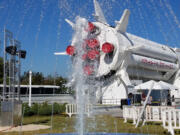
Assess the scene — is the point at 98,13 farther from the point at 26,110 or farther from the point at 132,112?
the point at 132,112

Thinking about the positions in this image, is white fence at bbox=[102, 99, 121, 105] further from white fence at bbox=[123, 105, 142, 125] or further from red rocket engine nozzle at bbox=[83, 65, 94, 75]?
white fence at bbox=[123, 105, 142, 125]

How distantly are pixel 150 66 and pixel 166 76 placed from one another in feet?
27.7

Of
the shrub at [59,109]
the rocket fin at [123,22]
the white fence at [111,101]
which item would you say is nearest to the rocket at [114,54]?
the rocket fin at [123,22]

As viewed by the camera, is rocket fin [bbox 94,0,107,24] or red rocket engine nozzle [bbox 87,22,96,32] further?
rocket fin [bbox 94,0,107,24]

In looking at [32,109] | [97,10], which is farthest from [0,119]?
[97,10]

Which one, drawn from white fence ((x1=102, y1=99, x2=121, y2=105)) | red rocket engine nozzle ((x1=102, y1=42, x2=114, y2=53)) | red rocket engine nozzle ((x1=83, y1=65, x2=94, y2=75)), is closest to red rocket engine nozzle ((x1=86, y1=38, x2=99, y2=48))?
red rocket engine nozzle ((x1=102, y1=42, x2=114, y2=53))

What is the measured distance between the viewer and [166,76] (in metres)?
42.5

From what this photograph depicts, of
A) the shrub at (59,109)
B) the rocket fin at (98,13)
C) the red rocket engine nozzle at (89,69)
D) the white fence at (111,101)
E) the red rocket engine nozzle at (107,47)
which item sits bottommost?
the white fence at (111,101)

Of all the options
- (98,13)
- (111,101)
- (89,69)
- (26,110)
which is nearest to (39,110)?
(26,110)

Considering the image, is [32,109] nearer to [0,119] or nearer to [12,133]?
[0,119]

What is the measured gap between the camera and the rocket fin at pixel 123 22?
29.2 m

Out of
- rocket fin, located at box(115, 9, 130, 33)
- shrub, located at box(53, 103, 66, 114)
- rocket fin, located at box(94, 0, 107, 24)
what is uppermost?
rocket fin, located at box(94, 0, 107, 24)

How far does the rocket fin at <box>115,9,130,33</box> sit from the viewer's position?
95.9 feet

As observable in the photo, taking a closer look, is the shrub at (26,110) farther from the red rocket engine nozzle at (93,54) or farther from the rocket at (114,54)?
the red rocket engine nozzle at (93,54)
